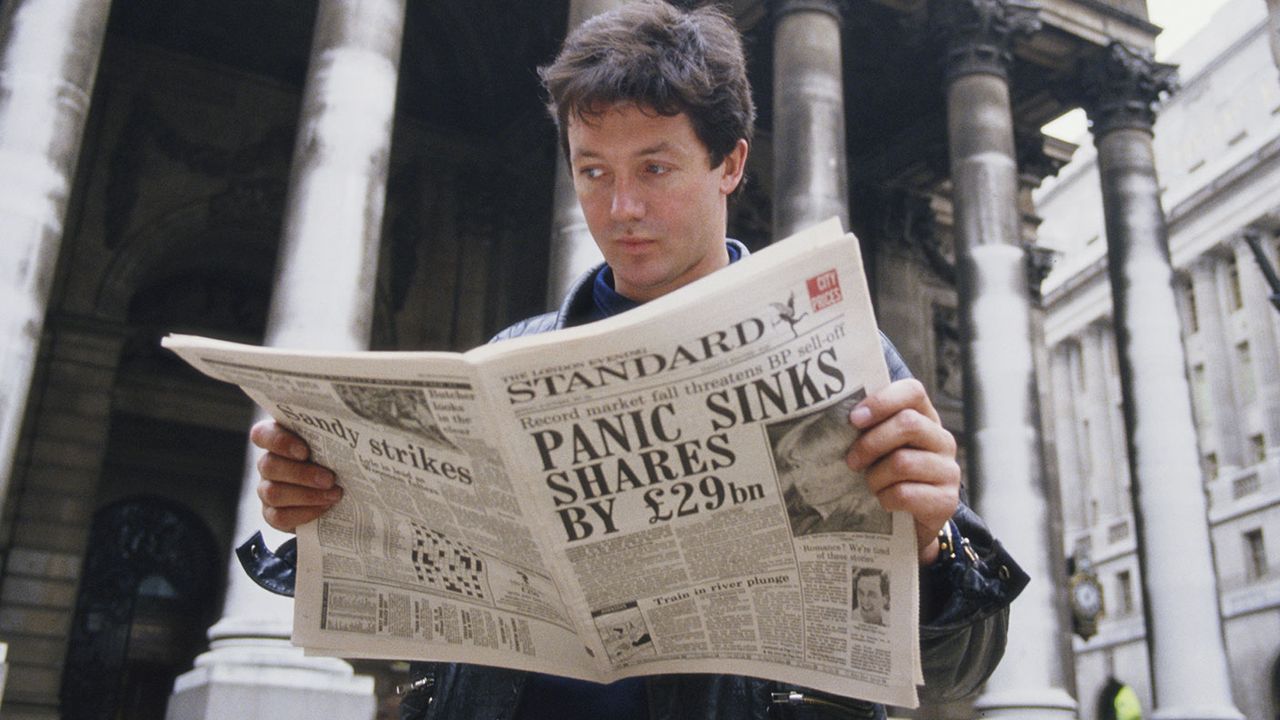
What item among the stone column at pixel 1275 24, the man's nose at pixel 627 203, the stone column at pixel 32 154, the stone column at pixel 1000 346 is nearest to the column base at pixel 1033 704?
the stone column at pixel 1000 346

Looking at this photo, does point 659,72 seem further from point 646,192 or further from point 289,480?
point 289,480

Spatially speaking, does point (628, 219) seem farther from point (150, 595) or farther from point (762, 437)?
point (150, 595)

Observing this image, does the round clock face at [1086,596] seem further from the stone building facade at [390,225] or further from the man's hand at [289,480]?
the man's hand at [289,480]

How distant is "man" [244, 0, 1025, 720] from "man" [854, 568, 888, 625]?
0.11m

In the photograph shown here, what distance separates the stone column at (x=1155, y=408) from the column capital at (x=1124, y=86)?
2 cm

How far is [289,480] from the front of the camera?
2227 mm

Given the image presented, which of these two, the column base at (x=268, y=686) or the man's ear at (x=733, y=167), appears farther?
the column base at (x=268, y=686)

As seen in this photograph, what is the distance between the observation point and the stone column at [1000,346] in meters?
13.9

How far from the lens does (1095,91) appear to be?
18.5 meters

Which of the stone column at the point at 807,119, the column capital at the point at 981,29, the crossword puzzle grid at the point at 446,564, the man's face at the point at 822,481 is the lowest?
the crossword puzzle grid at the point at 446,564

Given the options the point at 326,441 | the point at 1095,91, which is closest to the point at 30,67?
the point at 326,441

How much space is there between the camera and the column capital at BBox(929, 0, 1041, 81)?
16531 mm

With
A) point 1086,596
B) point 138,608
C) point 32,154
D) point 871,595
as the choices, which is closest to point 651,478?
point 871,595

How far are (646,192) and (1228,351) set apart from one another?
154 feet
